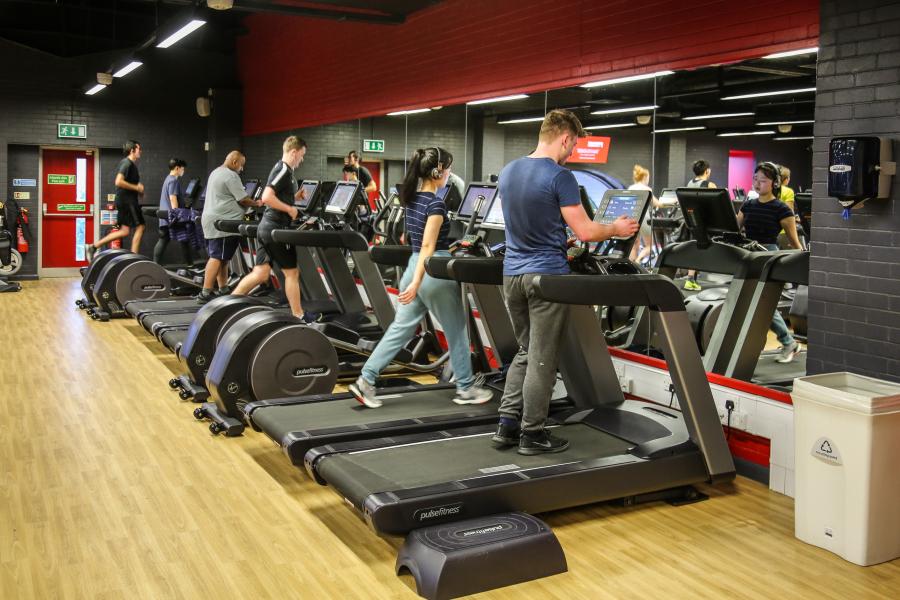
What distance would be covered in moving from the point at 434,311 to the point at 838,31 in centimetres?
247

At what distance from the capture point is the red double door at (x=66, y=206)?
1412 centimetres

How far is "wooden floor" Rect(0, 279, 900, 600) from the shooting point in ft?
10.5

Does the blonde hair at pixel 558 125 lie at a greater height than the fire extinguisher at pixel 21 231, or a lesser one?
greater

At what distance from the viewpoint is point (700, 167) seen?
5.85m

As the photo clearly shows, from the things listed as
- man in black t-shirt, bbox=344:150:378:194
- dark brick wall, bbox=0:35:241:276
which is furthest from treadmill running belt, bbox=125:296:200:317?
dark brick wall, bbox=0:35:241:276

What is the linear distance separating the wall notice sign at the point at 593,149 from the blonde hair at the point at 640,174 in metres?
0.27

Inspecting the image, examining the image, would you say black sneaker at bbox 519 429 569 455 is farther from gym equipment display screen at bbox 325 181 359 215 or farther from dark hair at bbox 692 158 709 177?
gym equipment display screen at bbox 325 181 359 215

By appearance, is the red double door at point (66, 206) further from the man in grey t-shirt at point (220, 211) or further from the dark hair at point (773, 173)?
the dark hair at point (773, 173)

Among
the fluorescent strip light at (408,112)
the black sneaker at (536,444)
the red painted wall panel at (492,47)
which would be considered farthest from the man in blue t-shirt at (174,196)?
the black sneaker at (536,444)

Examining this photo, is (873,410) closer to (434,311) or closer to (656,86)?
(434,311)

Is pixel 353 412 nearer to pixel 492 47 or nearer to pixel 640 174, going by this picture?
pixel 640 174

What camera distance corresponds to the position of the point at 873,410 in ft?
11.0

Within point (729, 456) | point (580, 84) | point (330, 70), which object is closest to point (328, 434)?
point (729, 456)

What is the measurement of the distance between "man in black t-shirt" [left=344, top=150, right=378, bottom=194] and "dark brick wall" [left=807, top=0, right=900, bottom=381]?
5.61m
